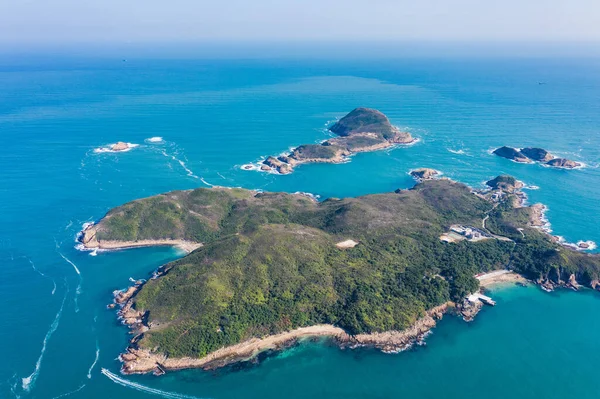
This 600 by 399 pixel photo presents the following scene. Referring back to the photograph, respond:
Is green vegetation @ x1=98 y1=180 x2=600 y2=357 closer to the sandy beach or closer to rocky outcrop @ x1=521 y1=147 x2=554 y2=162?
the sandy beach

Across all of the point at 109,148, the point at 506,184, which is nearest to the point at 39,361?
the point at 109,148

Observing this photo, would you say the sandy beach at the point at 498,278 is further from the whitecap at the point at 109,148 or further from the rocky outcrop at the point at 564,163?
the whitecap at the point at 109,148

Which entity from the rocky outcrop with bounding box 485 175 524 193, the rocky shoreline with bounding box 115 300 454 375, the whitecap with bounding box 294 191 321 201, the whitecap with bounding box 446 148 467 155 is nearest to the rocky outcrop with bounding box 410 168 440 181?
the rocky outcrop with bounding box 485 175 524 193

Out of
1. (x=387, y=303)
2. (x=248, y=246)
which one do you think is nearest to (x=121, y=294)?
(x=248, y=246)

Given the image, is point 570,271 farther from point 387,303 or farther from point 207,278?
point 207,278

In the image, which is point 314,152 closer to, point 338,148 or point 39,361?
point 338,148
